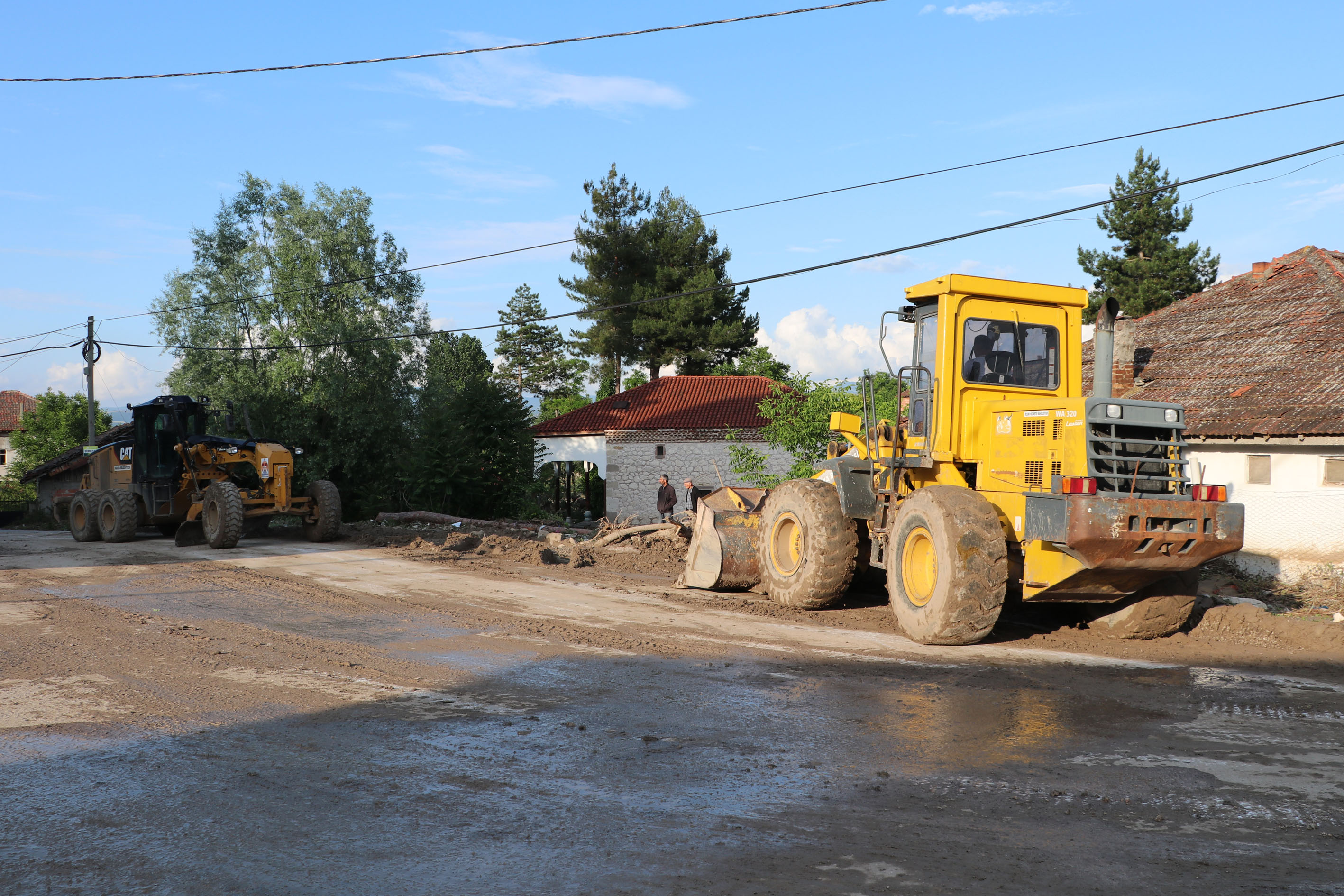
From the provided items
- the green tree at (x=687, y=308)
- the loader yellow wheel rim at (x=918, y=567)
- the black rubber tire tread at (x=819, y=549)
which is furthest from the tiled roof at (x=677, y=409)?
the loader yellow wheel rim at (x=918, y=567)

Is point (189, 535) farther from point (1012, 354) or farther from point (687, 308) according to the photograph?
point (687, 308)

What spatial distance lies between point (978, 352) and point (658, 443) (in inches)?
974

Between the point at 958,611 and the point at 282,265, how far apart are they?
107 feet

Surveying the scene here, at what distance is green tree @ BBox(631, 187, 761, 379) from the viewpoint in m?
46.4

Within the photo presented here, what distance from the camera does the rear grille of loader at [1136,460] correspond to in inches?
340

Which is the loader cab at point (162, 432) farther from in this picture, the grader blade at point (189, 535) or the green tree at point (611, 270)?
the green tree at point (611, 270)

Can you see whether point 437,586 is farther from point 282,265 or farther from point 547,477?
point 282,265

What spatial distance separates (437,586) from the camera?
13430mm

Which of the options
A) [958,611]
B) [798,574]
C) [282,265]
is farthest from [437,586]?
[282,265]

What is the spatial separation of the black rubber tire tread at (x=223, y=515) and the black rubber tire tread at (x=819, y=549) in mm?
10721

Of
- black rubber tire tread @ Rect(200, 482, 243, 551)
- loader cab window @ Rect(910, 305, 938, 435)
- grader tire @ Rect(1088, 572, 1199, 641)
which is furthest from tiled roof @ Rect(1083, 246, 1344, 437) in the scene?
black rubber tire tread @ Rect(200, 482, 243, 551)

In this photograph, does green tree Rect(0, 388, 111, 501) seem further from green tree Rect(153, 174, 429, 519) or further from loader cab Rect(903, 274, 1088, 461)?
loader cab Rect(903, 274, 1088, 461)

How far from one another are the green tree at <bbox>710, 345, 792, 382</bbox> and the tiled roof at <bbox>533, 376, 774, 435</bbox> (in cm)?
556

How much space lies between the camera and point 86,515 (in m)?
21.0
